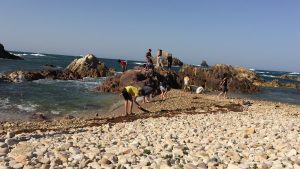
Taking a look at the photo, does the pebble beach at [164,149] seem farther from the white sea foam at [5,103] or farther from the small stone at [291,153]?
the white sea foam at [5,103]

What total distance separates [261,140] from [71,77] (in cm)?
4612

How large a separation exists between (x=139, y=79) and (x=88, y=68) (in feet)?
85.9

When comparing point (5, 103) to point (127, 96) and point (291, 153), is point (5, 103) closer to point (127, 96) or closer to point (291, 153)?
point (127, 96)

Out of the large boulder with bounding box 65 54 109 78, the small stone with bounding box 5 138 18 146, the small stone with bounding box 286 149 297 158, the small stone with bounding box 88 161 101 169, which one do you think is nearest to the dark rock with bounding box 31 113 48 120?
the small stone with bounding box 5 138 18 146

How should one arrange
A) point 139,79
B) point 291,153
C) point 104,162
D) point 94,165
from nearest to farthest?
point 94,165 → point 104,162 → point 291,153 → point 139,79

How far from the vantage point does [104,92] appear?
40.8 metres

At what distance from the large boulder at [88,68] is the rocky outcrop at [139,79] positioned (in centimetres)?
2042

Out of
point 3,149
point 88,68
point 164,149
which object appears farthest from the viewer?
point 88,68

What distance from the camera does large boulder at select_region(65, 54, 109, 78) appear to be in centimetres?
6241

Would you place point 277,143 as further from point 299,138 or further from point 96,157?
point 96,157

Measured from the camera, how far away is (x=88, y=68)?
2489 inches

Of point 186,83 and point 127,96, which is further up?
point 127,96

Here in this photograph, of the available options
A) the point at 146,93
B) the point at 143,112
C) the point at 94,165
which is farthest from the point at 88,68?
A: the point at 94,165

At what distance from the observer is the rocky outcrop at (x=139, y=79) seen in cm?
3822
